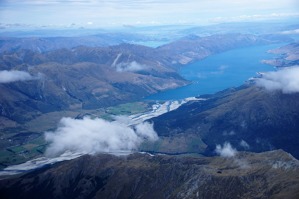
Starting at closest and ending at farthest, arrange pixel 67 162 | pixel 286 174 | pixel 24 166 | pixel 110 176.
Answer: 1. pixel 286 174
2. pixel 110 176
3. pixel 67 162
4. pixel 24 166

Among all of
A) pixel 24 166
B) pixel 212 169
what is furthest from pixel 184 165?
pixel 24 166

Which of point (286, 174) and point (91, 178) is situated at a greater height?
point (286, 174)

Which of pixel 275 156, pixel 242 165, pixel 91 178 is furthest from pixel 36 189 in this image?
pixel 275 156

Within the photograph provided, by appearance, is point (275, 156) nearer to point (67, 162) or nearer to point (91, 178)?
point (91, 178)

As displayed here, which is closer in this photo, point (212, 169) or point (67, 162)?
point (212, 169)

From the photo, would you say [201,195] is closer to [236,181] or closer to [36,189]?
[236,181]

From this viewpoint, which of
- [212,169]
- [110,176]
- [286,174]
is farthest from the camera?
[110,176]
